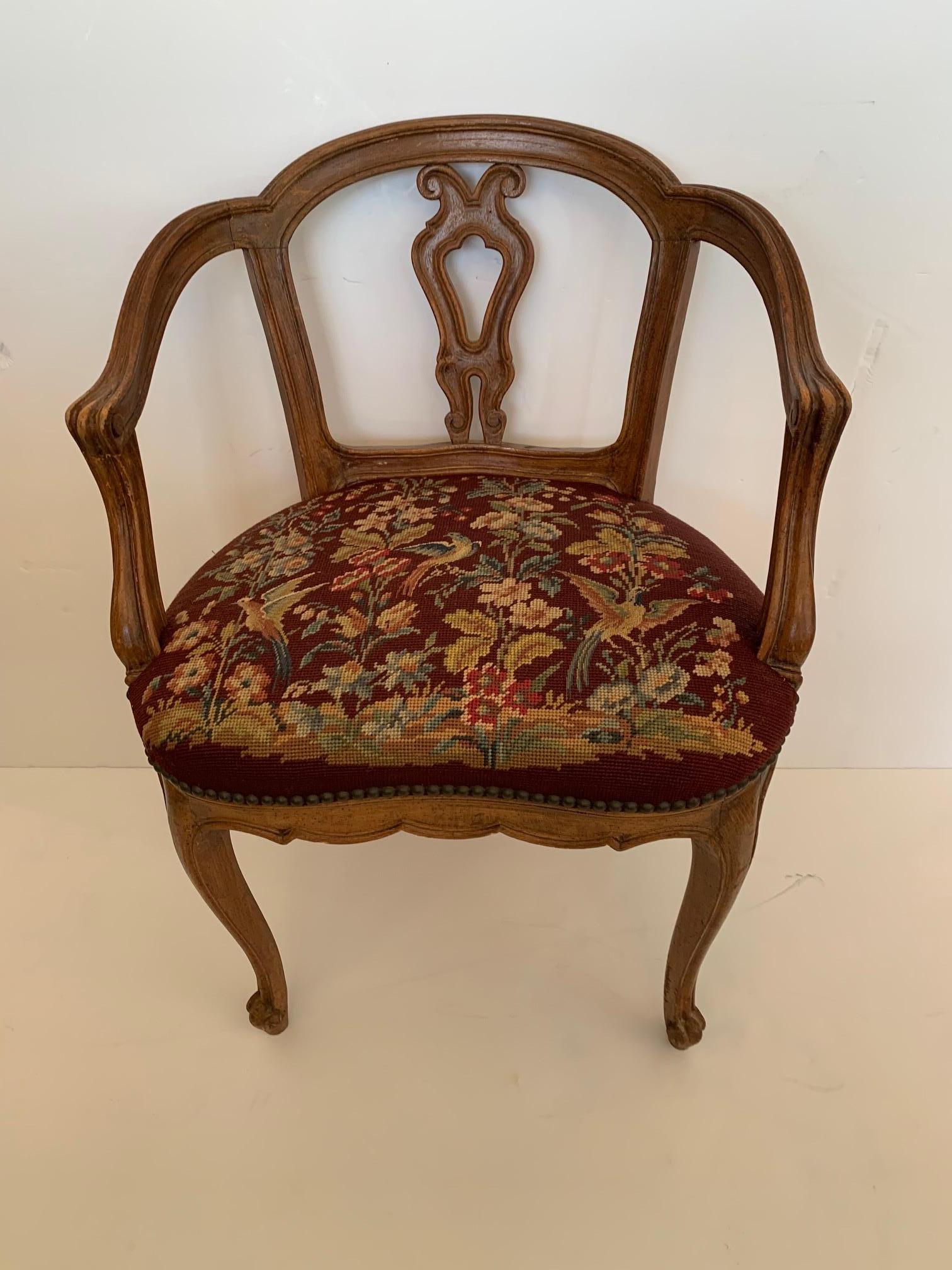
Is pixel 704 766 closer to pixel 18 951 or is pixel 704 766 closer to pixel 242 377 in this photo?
pixel 242 377

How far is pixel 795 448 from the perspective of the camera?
825 mm

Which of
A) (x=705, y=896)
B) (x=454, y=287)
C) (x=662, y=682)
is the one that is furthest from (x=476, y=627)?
(x=454, y=287)

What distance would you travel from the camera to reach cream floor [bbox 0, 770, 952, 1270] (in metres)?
0.98

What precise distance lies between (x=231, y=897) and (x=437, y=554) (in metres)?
0.44

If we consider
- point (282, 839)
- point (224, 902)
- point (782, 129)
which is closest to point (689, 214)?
point (782, 129)

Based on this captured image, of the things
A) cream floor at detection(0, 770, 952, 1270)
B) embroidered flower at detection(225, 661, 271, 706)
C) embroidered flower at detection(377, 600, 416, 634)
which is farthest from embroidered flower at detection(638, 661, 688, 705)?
cream floor at detection(0, 770, 952, 1270)

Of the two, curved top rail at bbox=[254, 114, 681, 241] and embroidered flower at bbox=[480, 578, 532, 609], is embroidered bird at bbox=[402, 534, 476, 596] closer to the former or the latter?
embroidered flower at bbox=[480, 578, 532, 609]

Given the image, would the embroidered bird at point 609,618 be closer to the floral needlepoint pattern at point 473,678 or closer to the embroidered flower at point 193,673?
the floral needlepoint pattern at point 473,678

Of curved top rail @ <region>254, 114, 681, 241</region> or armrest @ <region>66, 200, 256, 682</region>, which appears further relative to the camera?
curved top rail @ <region>254, 114, 681, 241</region>

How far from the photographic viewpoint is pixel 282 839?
0.91m

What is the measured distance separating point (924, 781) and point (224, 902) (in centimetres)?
116

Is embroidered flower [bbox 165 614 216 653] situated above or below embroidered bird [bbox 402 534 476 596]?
below

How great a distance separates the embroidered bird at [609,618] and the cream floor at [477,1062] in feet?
1.90

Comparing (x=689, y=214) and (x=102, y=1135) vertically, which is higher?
(x=689, y=214)
